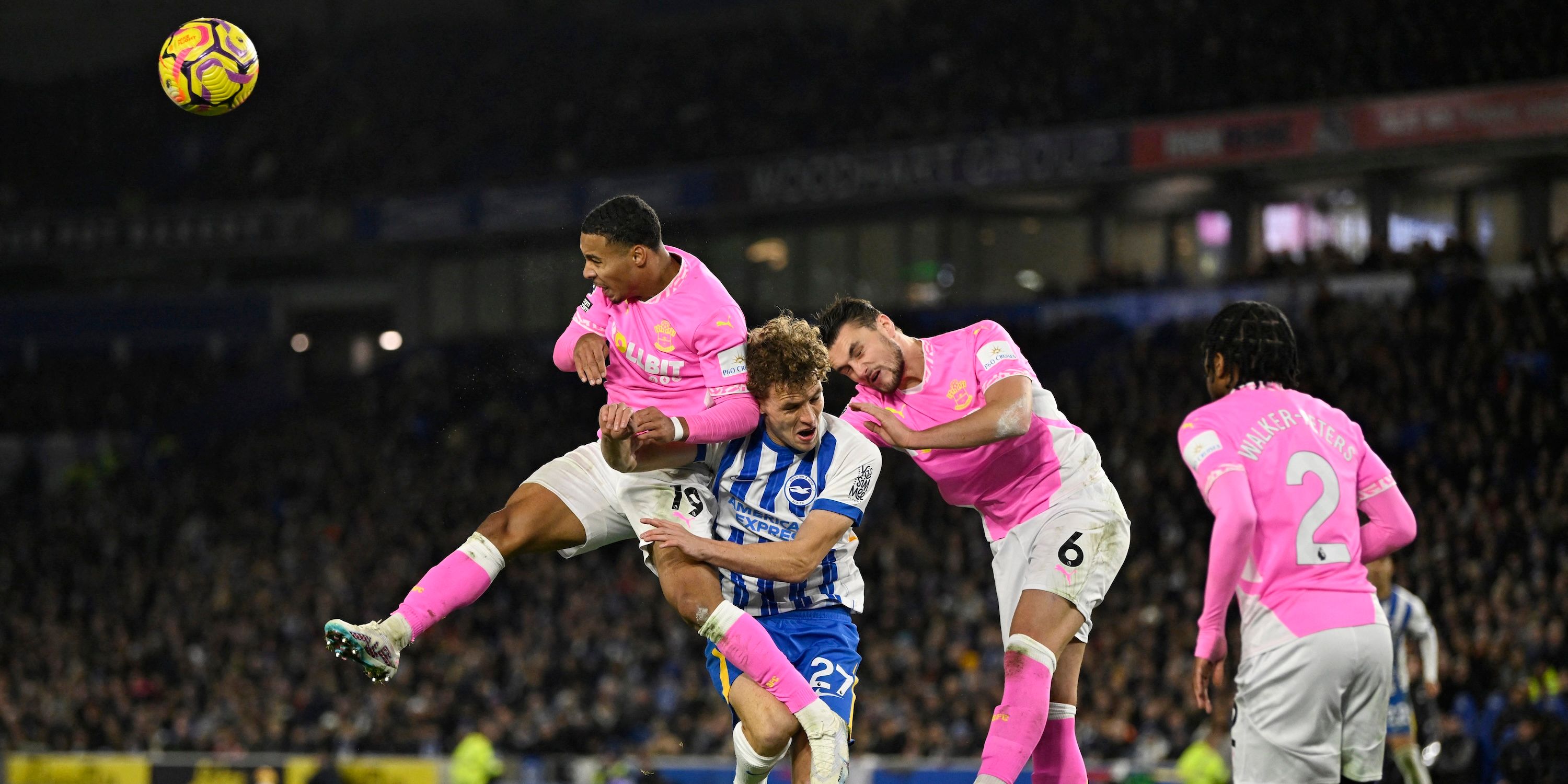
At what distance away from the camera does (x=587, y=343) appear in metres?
6.50

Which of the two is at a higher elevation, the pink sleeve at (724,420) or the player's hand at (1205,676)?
the pink sleeve at (724,420)

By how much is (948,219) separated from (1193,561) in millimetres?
14012

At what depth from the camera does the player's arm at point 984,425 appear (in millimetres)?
6066

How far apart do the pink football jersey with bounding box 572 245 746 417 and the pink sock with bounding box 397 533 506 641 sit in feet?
2.81

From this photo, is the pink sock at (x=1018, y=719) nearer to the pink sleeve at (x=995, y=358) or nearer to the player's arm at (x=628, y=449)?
the pink sleeve at (x=995, y=358)

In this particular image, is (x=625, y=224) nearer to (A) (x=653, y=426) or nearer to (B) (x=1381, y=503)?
(A) (x=653, y=426)

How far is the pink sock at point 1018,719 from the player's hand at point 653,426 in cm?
162

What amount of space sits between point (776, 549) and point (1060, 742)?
1542 mm

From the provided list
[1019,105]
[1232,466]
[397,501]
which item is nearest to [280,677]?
[397,501]

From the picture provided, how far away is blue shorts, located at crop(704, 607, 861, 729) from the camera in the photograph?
6078mm

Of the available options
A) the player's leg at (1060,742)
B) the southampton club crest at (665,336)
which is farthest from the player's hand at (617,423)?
the player's leg at (1060,742)

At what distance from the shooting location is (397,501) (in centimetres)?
2595

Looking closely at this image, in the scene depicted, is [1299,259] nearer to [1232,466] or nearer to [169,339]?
[1232,466]

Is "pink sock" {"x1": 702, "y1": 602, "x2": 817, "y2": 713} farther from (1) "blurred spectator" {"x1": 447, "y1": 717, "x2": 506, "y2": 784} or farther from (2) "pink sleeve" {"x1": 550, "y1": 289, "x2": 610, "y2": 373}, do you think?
(1) "blurred spectator" {"x1": 447, "y1": 717, "x2": 506, "y2": 784}
